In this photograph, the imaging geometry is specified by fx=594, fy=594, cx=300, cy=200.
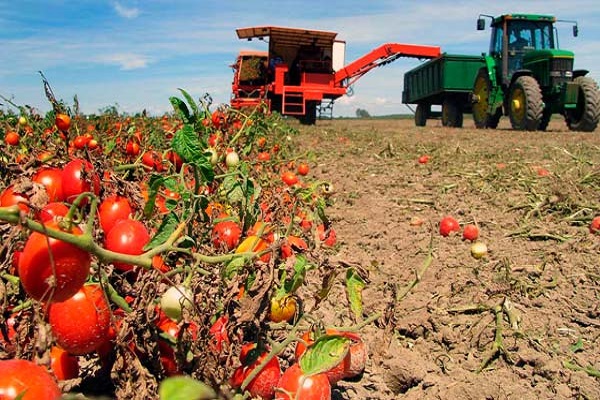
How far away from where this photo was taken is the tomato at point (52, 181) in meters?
1.65

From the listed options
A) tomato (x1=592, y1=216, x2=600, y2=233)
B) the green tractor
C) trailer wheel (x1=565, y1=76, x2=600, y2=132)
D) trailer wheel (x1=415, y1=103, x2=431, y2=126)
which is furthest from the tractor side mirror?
tomato (x1=592, y1=216, x2=600, y2=233)

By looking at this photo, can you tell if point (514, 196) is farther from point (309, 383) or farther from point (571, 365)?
point (309, 383)

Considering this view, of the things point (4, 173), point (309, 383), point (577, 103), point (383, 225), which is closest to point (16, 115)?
point (4, 173)

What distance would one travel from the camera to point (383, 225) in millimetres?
4227

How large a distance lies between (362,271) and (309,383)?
323 mm

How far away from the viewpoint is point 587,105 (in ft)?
40.9

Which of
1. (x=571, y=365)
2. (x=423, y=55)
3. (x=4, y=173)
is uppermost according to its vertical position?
(x=423, y=55)

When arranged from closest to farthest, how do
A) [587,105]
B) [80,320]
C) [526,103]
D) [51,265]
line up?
1. [51,265]
2. [80,320]
3. [526,103]
4. [587,105]

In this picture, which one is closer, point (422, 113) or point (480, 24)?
point (480, 24)

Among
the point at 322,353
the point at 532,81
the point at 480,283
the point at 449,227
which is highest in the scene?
the point at 532,81

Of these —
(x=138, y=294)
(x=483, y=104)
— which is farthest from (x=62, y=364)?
(x=483, y=104)

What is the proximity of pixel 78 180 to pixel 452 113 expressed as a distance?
17594mm

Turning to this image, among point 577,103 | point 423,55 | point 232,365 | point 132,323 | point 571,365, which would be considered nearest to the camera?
point 132,323

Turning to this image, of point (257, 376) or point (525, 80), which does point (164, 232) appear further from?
point (525, 80)
